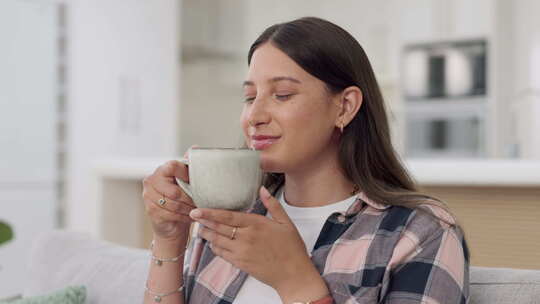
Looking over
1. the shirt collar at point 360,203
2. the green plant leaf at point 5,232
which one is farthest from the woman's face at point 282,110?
the green plant leaf at point 5,232

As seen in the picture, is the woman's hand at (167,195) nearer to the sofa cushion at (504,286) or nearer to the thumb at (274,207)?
the thumb at (274,207)

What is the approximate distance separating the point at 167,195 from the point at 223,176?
216 mm

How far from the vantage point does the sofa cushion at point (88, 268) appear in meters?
1.43

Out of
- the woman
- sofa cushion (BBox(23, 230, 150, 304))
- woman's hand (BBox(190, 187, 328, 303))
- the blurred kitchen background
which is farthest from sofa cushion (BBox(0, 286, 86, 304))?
the blurred kitchen background

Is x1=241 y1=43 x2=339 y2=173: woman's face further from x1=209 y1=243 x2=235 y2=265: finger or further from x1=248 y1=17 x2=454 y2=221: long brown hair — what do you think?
x1=209 y1=243 x2=235 y2=265: finger

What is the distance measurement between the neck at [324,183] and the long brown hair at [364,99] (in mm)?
17

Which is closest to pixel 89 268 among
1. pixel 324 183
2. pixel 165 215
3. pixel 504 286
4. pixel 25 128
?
pixel 165 215

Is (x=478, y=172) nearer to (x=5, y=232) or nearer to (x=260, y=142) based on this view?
(x=260, y=142)

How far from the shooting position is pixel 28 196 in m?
4.45

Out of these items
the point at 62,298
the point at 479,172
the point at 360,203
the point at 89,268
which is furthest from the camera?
the point at 479,172

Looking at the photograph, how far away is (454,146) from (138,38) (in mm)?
2559

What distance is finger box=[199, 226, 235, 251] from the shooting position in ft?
3.08

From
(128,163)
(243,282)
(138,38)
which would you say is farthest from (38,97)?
(243,282)

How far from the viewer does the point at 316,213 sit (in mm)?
1255
